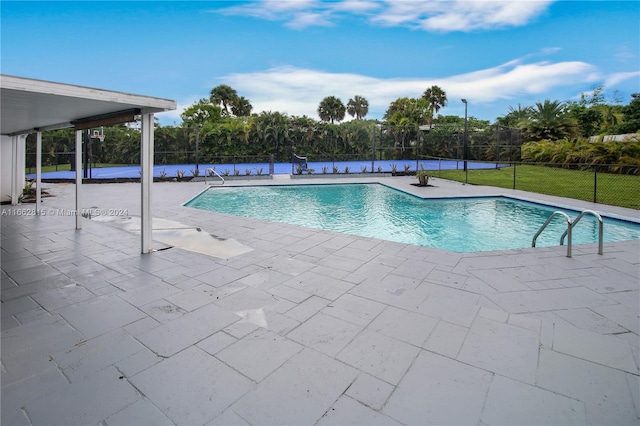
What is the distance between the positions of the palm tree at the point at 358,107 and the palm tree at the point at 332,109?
18.5 feet

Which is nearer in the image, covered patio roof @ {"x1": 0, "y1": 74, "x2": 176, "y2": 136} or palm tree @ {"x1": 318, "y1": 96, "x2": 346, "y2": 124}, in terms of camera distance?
covered patio roof @ {"x1": 0, "y1": 74, "x2": 176, "y2": 136}

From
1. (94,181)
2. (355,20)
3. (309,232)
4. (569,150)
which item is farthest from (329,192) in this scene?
(569,150)

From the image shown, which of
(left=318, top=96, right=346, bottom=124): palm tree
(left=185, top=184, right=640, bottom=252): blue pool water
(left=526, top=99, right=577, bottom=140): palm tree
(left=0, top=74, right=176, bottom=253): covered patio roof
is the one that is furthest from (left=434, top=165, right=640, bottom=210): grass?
(left=318, top=96, right=346, bottom=124): palm tree

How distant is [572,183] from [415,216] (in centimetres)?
796

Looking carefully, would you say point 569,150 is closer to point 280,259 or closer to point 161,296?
point 280,259

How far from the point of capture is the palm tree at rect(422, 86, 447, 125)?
37312mm

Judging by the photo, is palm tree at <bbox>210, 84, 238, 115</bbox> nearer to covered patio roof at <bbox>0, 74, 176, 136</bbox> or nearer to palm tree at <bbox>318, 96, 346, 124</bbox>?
palm tree at <bbox>318, 96, 346, 124</bbox>

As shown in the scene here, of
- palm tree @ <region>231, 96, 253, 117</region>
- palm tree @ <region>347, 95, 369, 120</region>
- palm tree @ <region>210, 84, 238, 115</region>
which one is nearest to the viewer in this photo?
palm tree @ <region>210, 84, 238, 115</region>

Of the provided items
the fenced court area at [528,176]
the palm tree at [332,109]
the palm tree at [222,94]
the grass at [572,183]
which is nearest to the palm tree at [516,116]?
the fenced court area at [528,176]

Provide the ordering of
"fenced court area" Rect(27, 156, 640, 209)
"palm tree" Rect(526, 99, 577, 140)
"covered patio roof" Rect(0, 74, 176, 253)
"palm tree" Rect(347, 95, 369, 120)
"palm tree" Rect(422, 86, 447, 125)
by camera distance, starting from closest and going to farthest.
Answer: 1. "covered patio roof" Rect(0, 74, 176, 253)
2. "fenced court area" Rect(27, 156, 640, 209)
3. "palm tree" Rect(526, 99, 577, 140)
4. "palm tree" Rect(422, 86, 447, 125)
5. "palm tree" Rect(347, 95, 369, 120)

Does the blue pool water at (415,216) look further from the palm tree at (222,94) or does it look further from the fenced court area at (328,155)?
the palm tree at (222,94)

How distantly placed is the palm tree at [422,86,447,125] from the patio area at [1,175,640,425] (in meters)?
36.1

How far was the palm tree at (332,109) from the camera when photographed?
123 feet

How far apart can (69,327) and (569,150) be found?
20.7 meters
